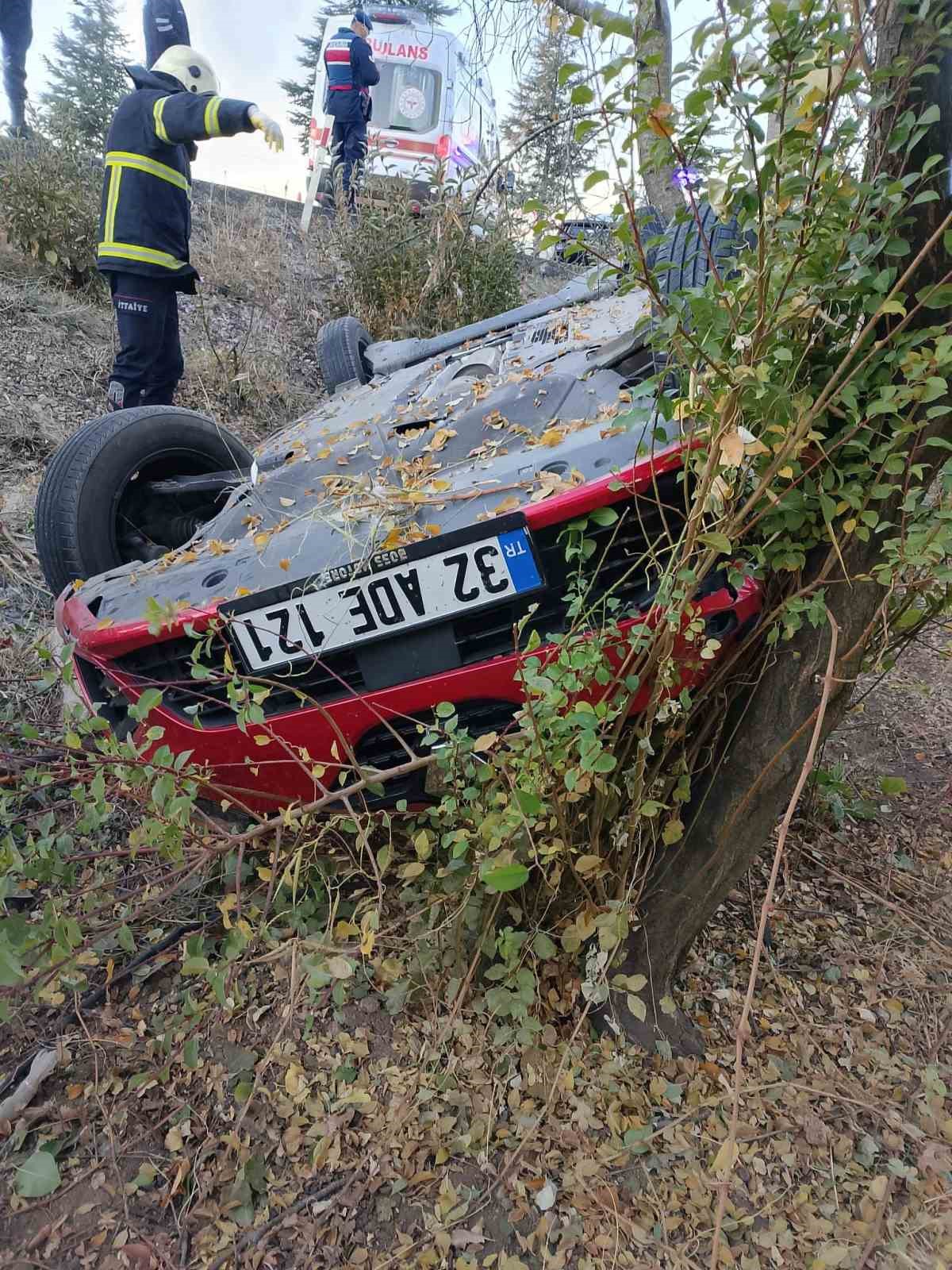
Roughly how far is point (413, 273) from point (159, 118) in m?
2.48

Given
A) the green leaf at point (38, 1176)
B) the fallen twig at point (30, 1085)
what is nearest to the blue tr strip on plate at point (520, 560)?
the green leaf at point (38, 1176)

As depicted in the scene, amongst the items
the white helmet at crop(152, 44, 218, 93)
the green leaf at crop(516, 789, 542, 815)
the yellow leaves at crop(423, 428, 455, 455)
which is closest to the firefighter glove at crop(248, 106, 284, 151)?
the white helmet at crop(152, 44, 218, 93)

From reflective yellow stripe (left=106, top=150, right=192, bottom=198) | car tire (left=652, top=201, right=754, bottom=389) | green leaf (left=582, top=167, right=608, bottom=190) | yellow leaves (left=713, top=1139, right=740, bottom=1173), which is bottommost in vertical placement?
yellow leaves (left=713, top=1139, right=740, bottom=1173)

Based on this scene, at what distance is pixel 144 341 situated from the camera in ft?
13.5

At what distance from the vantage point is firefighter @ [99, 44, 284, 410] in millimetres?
3689

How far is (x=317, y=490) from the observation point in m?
2.30

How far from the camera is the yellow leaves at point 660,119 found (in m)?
1.12

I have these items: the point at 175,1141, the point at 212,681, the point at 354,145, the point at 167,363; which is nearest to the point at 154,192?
the point at 167,363

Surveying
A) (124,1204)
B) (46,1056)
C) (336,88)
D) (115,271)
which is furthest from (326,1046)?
(336,88)

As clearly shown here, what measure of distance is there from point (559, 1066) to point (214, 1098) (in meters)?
0.77

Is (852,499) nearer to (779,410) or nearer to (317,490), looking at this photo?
(779,410)

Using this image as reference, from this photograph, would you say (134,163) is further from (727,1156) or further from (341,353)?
(727,1156)

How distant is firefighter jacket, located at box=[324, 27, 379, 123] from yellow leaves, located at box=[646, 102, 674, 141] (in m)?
8.21

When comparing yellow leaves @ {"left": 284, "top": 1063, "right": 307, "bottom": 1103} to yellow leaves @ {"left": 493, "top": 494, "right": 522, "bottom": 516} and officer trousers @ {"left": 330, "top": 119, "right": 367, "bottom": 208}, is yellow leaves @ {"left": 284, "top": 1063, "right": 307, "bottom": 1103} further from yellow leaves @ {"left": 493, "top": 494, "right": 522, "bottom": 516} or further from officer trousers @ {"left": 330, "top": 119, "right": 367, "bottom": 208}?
officer trousers @ {"left": 330, "top": 119, "right": 367, "bottom": 208}
